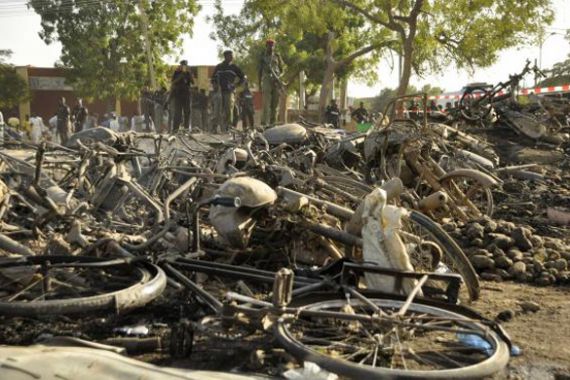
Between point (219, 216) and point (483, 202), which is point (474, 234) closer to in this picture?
point (483, 202)

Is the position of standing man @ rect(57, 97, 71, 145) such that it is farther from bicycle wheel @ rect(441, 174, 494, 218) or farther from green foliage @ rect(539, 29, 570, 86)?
green foliage @ rect(539, 29, 570, 86)

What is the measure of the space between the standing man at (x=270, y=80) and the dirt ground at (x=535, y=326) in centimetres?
1155

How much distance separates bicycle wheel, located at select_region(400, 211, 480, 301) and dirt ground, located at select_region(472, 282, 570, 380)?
314 mm

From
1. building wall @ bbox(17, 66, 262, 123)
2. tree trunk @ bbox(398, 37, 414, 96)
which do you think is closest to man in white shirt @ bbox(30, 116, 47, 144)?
tree trunk @ bbox(398, 37, 414, 96)

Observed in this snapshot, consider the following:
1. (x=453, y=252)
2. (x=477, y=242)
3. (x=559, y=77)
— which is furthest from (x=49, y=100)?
(x=453, y=252)

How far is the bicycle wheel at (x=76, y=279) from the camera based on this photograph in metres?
3.63

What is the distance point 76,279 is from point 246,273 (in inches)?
41.8

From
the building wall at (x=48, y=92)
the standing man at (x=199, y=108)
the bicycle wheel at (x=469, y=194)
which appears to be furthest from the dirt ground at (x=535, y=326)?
the building wall at (x=48, y=92)

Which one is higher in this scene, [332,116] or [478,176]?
[332,116]

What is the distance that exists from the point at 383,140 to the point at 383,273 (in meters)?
5.09

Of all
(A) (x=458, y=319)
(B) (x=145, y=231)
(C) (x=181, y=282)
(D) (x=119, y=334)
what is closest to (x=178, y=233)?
(B) (x=145, y=231)

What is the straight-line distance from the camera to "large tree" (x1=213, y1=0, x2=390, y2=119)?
21.3 metres

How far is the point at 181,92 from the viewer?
16531 mm

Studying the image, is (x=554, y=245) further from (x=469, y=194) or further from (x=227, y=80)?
(x=227, y=80)
